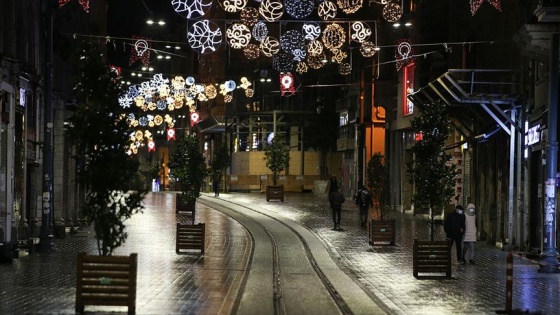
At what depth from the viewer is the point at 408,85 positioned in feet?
182

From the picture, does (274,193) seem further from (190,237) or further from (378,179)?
(190,237)

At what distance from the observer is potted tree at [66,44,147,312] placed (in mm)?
18016

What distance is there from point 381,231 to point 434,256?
9.49 m

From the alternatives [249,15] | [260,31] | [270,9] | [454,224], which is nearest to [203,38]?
[249,15]

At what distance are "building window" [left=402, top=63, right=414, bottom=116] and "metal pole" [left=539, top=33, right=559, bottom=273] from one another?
26217 mm

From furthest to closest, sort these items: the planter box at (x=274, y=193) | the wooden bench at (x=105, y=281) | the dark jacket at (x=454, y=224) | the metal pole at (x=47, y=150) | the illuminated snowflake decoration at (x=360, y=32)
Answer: the planter box at (x=274, y=193), the illuminated snowflake decoration at (x=360, y=32), the metal pole at (x=47, y=150), the dark jacket at (x=454, y=224), the wooden bench at (x=105, y=281)

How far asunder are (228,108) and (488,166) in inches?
2343

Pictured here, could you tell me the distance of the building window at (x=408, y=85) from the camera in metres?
54.3

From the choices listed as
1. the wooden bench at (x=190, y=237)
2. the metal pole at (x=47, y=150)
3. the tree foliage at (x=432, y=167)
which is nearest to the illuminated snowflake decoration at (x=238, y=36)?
the metal pole at (x=47, y=150)

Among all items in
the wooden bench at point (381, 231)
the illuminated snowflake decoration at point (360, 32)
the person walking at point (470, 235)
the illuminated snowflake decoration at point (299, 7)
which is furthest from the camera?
the illuminated snowflake decoration at point (360, 32)

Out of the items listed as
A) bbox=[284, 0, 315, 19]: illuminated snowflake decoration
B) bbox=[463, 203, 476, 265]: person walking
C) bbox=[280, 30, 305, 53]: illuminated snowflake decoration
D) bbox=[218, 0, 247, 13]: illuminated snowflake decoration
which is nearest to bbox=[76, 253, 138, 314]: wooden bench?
bbox=[284, 0, 315, 19]: illuminated snowflake decoration

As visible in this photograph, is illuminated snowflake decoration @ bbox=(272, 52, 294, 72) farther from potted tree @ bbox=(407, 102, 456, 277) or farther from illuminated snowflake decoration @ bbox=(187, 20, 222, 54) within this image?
potted tree @ bbox=(407, 102, 456, 277)

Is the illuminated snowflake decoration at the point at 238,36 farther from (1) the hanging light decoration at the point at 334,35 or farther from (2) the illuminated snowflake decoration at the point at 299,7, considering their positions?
(2) the illuminated snowflake decoration at the point at 299,7

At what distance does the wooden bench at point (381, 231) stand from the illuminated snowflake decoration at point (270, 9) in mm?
8587
